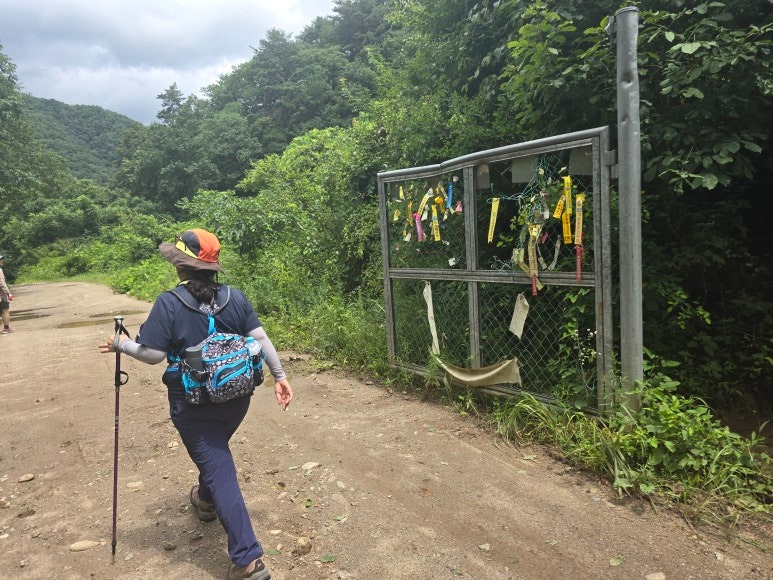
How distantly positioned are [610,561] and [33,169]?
1280 inches

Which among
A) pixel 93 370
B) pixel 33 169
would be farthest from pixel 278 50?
pixel 93 370

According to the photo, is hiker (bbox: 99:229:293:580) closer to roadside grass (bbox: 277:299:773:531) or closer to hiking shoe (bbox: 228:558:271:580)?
hiking shoe (bbox: 228:558:271:580)

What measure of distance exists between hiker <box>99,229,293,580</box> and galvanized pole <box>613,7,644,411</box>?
236 cm

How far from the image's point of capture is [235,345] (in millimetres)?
2748

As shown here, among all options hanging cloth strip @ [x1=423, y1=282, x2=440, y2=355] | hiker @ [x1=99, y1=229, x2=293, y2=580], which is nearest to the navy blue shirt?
hiker @ [x1=99, y1=229, x2=293, y2=580]

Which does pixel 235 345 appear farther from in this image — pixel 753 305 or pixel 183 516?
pixel 753 305

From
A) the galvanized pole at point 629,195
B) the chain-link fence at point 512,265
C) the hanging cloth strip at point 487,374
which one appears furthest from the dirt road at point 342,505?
the galvanized pole at point 629,195

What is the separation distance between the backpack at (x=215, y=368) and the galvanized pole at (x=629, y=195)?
7.94 feet

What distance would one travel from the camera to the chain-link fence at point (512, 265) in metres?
3.71

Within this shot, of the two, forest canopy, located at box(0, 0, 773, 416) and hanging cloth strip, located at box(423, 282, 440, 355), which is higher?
forest canopy, located at box(0, 0, 773, 416)

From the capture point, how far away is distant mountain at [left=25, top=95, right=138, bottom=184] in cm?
6309

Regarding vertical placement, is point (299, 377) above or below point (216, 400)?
below

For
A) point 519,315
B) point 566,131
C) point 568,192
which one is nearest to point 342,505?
point 519,315

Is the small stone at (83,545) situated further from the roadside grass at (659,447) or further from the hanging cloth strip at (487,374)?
the hanging cloth strip at (487,374)
